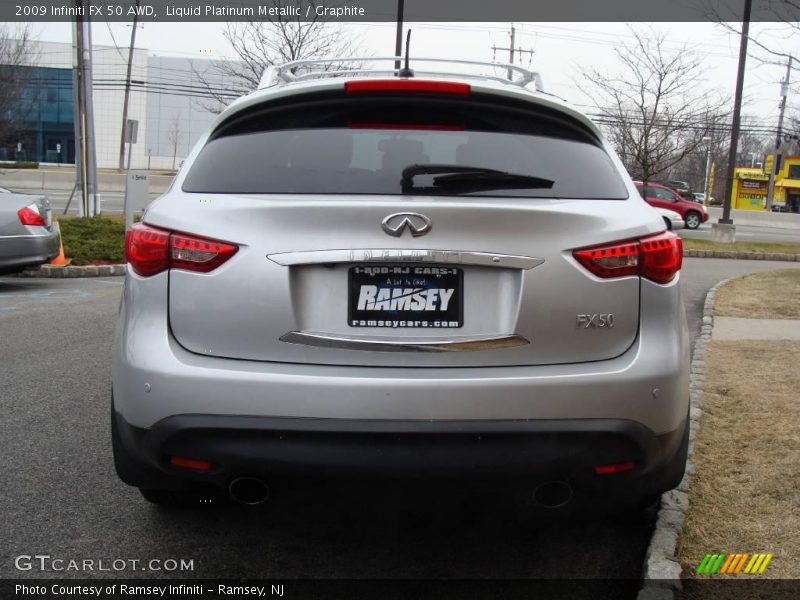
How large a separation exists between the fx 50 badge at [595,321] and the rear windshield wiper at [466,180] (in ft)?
1.58

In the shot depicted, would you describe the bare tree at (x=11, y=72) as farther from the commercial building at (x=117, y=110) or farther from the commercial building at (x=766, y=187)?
the commercial building at (x=766, y=187)

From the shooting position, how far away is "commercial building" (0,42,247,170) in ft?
233

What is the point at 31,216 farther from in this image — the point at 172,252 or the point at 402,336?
the point at 402,336

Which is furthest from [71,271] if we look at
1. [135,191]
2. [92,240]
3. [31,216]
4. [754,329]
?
[754,329]

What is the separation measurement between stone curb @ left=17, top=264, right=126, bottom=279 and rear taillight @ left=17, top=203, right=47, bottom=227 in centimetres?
198

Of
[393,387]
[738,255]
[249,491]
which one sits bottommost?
[738,255]

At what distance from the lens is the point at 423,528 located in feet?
12.1

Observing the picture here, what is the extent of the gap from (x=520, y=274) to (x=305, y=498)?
1.05m

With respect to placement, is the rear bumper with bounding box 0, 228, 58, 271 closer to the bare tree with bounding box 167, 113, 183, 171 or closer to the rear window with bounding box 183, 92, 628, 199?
the rear window with bounding box 183, 92, 628, 199

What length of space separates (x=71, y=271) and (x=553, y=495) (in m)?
11.5

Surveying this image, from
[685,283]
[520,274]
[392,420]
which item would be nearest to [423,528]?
[392,420]

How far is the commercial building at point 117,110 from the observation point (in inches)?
2800

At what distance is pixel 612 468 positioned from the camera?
281cm

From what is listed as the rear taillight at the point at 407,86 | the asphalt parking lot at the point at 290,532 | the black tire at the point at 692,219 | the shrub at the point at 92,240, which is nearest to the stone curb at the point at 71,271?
the shrub at the point at 92,240
